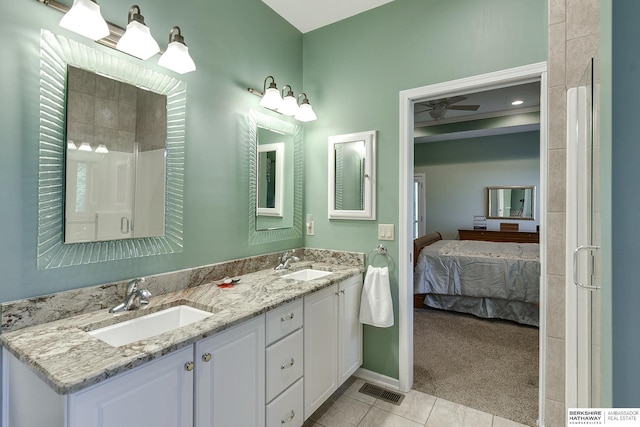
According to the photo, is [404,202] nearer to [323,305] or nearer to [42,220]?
[323,305]

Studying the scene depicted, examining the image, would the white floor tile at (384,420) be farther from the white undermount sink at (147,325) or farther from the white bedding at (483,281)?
the white bedding at (483,281)

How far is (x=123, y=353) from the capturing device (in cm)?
94

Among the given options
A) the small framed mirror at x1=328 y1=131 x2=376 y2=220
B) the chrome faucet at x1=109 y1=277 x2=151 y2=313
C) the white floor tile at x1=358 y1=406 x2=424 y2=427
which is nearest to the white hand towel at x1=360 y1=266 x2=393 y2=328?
the small framed mirror at x1=328 y1=131 x2=376 y2=220

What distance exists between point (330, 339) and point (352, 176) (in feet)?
3.95

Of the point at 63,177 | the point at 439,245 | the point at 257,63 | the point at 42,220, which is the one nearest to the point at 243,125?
the point at 257,63

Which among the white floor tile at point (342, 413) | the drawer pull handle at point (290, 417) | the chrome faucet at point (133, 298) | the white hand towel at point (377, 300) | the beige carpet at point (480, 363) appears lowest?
the white floor tile at point (342, 413)

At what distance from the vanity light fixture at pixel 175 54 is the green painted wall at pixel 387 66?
1.26 meters

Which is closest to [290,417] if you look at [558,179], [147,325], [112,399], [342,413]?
[342,413]

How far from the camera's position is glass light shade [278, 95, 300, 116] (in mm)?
2238

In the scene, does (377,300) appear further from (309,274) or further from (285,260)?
(285,260)

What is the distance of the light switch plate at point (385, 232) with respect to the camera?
88.4 inches

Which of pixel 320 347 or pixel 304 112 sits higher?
pixel 304 112

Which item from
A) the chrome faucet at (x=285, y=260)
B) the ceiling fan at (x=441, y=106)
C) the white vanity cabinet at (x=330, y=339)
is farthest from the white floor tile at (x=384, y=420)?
the ceiling fan at (x=441, y=106)

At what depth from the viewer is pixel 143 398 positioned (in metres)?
0.98
